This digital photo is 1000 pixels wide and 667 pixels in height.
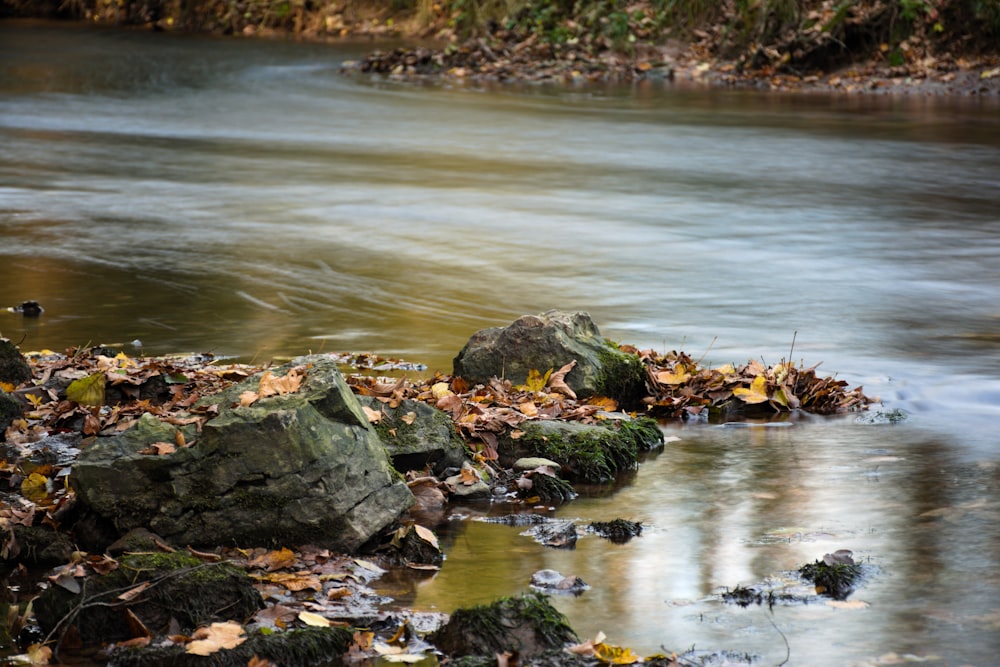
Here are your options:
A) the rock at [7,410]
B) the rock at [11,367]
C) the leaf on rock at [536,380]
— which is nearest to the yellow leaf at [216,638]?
the rock at [7,410]

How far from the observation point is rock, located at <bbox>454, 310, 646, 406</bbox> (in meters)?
7.93

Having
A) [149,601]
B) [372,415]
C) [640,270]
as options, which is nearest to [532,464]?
[372,415]

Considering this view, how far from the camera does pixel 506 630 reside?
4730 mm

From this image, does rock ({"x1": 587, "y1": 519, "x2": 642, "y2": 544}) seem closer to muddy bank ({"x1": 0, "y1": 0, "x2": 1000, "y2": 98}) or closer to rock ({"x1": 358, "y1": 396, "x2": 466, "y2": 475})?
rock ({"x1": 358, "y1": 396, "x2": 466, "y2": 475})

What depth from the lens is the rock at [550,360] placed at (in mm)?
7934

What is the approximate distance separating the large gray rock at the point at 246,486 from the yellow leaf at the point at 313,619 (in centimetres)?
70

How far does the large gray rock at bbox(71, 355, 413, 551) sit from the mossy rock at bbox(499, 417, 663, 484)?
4.12 feet

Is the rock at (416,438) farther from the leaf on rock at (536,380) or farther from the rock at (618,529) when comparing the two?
the leaf on rock at (536,380)

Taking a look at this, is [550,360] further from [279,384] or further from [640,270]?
[640,270]

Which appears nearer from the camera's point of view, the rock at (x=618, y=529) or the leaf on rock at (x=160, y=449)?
the leaf on rock at (x=160, y=449)

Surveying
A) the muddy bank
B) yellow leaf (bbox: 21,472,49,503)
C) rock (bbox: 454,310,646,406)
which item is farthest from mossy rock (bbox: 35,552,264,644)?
the muddy bank

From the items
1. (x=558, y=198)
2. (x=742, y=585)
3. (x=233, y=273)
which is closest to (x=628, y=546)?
(x=742, y=585)

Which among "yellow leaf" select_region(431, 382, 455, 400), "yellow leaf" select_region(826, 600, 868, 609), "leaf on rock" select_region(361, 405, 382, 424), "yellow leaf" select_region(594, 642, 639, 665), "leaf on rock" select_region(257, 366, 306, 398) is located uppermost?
"leaf on rock" select_region(257, 366, 306, 398)

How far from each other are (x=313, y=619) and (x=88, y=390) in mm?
3007
